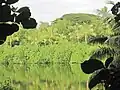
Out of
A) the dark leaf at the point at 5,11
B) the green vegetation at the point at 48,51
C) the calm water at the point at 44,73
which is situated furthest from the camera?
the green vegetation at the point at 48,51

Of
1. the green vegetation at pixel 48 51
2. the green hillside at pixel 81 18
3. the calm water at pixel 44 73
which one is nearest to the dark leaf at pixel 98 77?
the calm water at pixel 44 73

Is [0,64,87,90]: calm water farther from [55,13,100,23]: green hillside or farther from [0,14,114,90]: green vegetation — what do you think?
[55,13,100,23]: green hillside

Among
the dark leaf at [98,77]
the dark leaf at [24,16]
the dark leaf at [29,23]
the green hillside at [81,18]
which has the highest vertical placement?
the dark leaf at [24,16]

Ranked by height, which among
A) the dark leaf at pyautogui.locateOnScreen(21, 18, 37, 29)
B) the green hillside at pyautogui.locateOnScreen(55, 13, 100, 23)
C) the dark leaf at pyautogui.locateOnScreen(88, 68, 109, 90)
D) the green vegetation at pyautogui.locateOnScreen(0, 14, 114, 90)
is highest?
the dark leaf at pyautogui.locateOnScreen(21, 18, 37, 29)

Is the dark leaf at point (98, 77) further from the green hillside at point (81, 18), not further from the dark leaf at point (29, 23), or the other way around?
the green hillside at point (81, 18)

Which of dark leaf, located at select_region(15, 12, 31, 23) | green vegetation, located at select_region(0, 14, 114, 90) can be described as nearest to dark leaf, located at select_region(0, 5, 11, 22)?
dark leaf, located at select_region(15, 12, 31, 23)

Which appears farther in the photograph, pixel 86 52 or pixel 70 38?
pixel 70 38

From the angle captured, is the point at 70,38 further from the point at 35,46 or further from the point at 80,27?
the point at 35,46

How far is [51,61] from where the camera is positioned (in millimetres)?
→ 29734

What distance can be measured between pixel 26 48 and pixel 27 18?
2923 centimetres

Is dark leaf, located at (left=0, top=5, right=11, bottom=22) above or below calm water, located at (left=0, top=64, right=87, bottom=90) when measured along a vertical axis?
above

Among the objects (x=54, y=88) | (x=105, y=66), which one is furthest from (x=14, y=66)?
(x=105, y=66)

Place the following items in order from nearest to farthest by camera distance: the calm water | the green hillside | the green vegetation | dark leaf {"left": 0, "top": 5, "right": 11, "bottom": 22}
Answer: dark leaf {"left": 0, "top": 5, "right": 11, "bottom": 22} → the calm water → the green vegetation → the green hillside

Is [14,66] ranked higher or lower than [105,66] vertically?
lower
